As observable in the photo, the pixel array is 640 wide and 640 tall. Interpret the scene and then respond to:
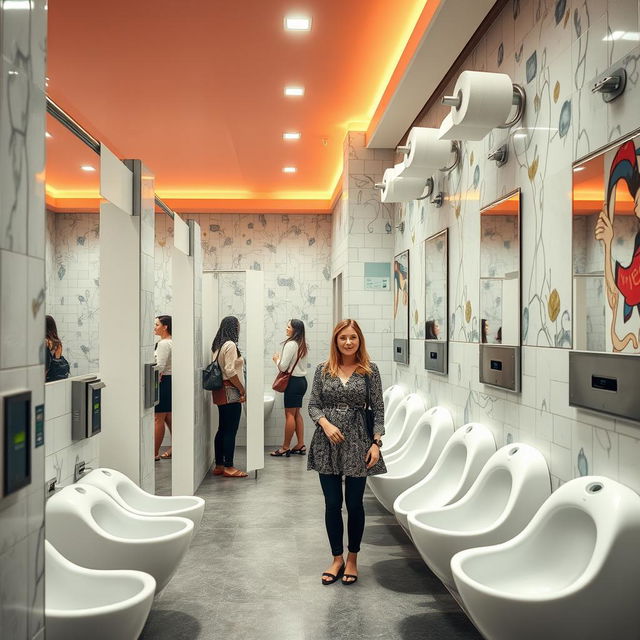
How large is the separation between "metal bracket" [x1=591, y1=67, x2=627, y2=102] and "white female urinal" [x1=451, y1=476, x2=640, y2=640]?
1.20m

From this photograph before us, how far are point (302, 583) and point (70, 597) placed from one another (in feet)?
4.81

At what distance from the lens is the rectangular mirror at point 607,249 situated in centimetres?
188

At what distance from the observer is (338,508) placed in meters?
3.35

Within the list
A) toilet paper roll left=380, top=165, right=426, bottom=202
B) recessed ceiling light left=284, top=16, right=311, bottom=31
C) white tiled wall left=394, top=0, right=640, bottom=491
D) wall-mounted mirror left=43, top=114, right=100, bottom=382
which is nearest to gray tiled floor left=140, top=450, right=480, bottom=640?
white tiled wall left=394, top=0, right=640, bottom=491

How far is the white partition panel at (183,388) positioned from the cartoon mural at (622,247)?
3546 millimetres

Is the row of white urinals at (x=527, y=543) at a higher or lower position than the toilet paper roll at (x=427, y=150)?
lower

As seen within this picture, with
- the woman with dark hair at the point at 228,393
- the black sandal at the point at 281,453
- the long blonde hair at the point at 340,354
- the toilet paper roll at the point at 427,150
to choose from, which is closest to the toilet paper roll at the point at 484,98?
the toilet paper roll at the point at 427,150

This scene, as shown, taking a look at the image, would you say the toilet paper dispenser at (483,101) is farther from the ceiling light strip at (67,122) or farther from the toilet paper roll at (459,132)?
the ceiling light strip at (67,122)

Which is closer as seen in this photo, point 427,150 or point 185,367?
point 427,150

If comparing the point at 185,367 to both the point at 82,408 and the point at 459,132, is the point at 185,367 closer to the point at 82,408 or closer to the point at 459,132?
the point at 82,408

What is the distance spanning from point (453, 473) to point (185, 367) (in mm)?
2481

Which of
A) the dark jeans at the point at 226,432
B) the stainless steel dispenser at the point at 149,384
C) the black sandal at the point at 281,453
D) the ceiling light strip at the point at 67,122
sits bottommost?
the black sandal at the point at 281,453

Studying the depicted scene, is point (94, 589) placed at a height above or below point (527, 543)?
below

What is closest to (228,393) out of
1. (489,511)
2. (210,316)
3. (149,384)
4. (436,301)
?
(210,316)
